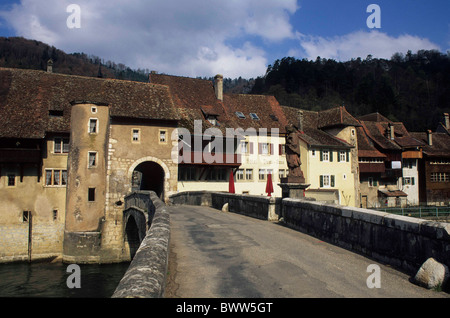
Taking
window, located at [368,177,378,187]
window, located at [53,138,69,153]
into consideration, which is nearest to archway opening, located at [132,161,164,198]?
window, located at [53,138,69,153]

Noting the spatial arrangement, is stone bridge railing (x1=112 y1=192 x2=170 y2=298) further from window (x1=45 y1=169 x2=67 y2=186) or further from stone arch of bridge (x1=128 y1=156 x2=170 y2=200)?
window (x1=45 y1=169 x2=67 y2=186)

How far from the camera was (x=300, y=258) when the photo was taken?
7598mm

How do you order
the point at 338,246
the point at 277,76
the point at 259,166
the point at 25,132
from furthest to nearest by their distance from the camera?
1. the point at 277,76
2. the point at 259,166
3. the point at 25,132
4. the point at 338,246

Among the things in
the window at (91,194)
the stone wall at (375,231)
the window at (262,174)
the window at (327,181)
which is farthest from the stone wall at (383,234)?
the window at (327,181)

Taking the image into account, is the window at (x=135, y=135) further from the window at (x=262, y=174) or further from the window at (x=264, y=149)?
the window at (x=262, y=174)

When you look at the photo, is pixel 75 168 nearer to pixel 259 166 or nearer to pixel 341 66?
pixel 259 166

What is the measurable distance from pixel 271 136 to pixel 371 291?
35458mm

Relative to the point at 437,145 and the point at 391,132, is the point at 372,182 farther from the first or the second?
the point at 437,145

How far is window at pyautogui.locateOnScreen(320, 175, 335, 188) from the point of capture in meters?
41.2

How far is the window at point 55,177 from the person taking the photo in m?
30.6

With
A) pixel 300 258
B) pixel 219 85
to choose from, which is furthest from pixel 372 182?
pixel 300 258

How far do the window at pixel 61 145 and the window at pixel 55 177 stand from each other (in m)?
1.77

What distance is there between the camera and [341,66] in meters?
93.8

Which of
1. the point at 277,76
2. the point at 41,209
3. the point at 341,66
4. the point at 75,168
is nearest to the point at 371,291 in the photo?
the point at 75,168
